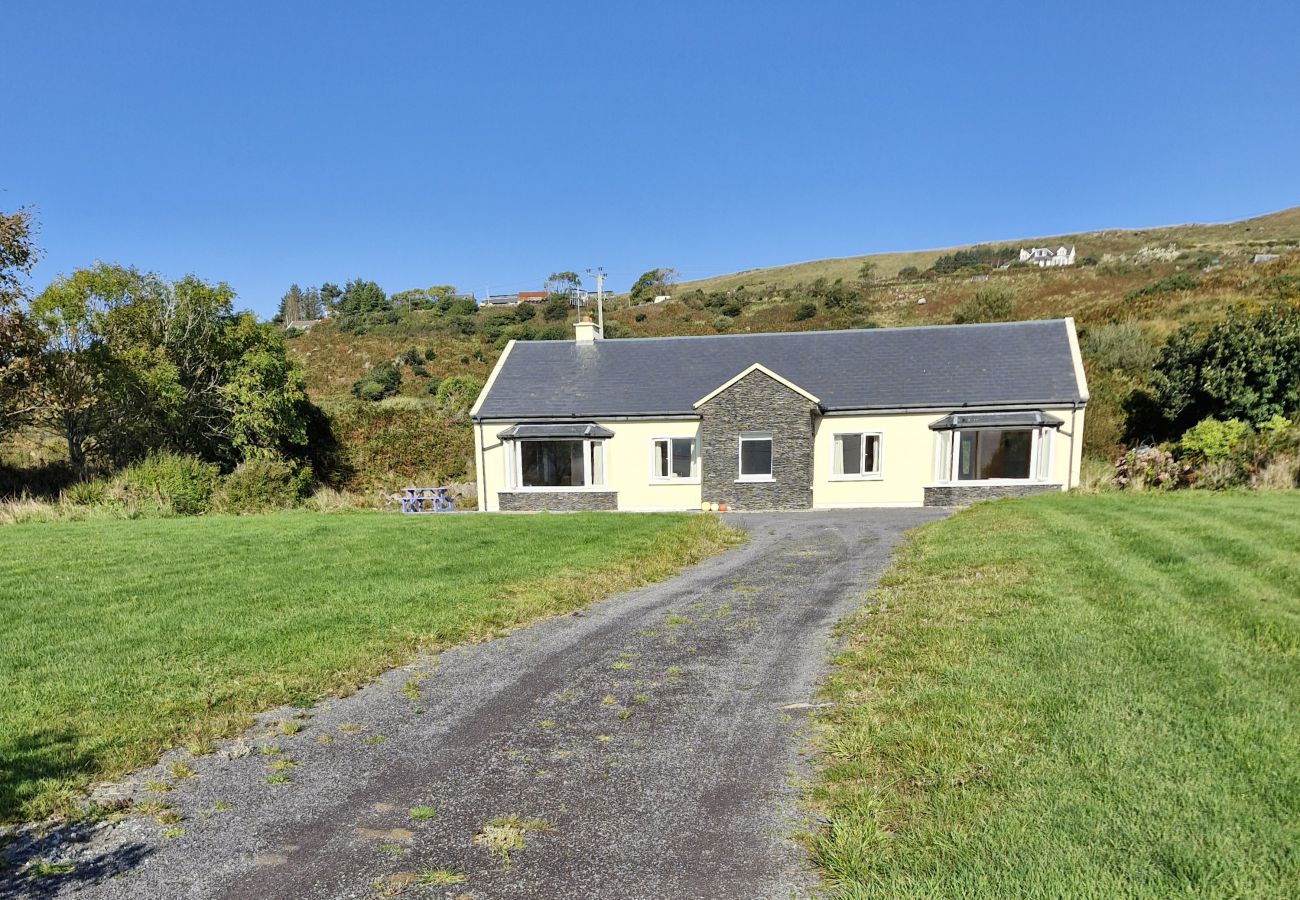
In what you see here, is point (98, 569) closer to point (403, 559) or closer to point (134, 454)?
point (403, 559)

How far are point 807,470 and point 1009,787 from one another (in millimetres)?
16537

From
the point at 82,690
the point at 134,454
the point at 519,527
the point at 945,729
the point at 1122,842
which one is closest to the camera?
the point at 1122,842

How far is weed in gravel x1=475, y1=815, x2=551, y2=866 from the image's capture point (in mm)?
3477

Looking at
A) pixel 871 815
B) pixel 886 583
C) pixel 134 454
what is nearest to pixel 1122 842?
pixel 871 815

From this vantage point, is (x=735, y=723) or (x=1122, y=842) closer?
(x=1122, y=842)

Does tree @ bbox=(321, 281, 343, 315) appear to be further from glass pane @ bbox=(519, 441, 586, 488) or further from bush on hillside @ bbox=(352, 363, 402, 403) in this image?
glass pane @ bbox=(519, 441, 586, 488)

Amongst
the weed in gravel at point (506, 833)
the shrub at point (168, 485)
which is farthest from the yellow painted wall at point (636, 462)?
the weed in gravel at point (506, 833)

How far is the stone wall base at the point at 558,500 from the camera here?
2123cm

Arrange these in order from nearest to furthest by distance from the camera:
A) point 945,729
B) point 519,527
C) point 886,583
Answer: point 945,729
point 886,583
point 519,527

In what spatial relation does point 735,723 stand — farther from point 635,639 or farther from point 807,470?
point 807,470

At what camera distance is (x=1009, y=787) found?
3564 millimetres

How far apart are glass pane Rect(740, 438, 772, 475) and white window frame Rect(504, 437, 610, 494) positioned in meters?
4.16

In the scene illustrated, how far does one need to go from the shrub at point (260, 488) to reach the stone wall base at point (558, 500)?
6.52 m

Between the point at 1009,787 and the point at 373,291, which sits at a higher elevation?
the point at 373,291
